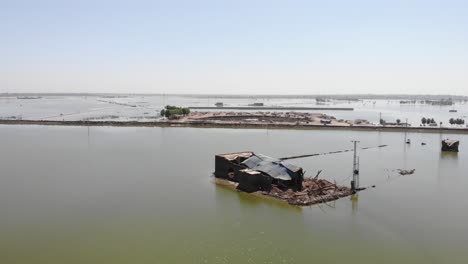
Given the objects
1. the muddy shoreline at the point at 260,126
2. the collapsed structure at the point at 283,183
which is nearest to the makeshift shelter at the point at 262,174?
the collapsed structure at the point at 283,183

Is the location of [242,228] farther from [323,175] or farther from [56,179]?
[56,179]

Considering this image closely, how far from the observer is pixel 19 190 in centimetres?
1588

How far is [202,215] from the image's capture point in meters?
13.2

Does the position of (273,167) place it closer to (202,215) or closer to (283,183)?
(283,183)

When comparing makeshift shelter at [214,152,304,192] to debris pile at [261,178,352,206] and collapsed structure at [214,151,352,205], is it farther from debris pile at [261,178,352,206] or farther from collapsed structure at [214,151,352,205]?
debris pile at [261,178,352,206]

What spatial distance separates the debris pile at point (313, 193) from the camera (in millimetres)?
14445

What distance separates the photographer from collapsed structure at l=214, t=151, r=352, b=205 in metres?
14.9

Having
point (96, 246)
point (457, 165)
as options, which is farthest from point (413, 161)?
point (96, 246)

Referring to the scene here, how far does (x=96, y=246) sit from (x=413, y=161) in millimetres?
19997

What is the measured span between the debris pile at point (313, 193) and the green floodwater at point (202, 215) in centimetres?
43

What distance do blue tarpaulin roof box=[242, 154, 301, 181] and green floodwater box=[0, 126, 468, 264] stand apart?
4.94 feet

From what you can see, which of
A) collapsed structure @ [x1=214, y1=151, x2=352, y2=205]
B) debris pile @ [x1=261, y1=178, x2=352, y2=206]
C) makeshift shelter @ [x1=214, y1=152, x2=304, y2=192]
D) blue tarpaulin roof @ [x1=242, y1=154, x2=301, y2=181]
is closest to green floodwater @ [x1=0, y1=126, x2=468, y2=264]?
debris pile @ [x1=261, y1=178, x2=352, y2=206]

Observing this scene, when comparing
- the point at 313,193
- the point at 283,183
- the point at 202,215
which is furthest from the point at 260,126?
the point at 202,215

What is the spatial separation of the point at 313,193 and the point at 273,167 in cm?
212
